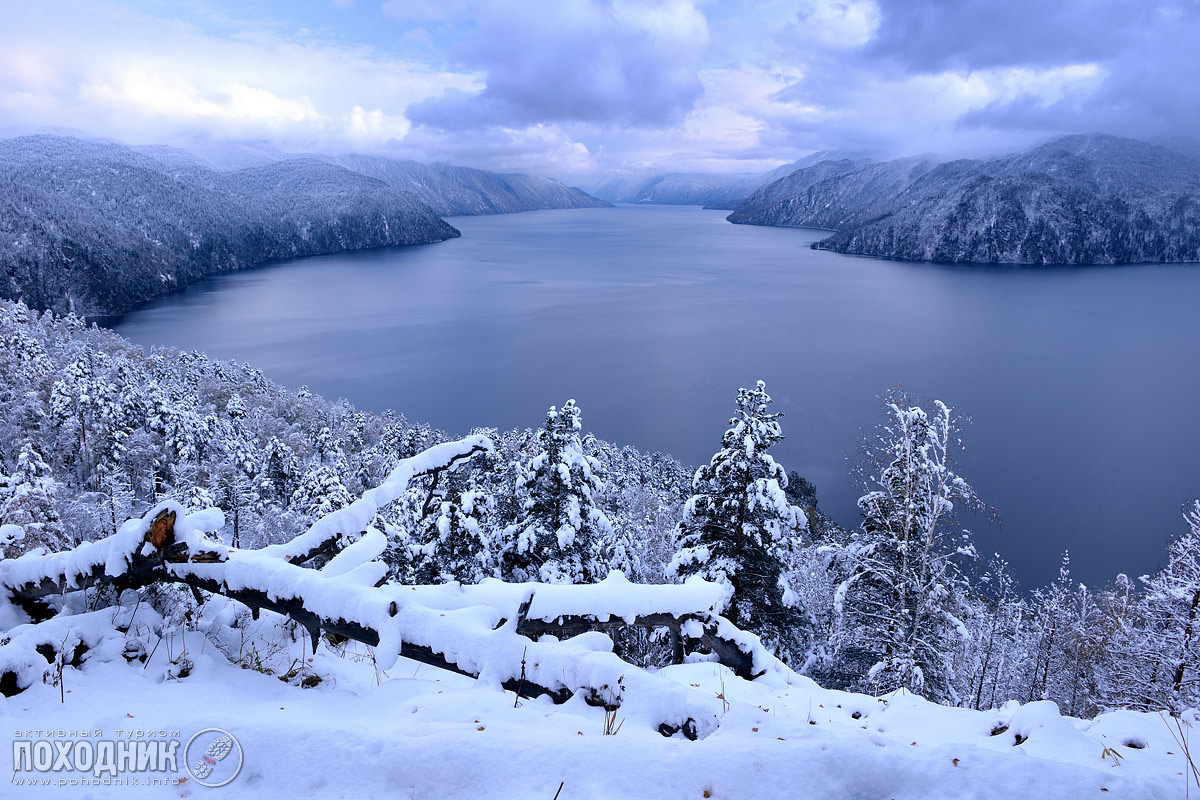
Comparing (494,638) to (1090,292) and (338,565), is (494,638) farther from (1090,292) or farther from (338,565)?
(1090,292)

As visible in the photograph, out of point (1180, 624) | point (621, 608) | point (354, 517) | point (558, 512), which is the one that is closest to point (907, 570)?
point (1180, 624)

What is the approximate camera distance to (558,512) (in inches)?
519

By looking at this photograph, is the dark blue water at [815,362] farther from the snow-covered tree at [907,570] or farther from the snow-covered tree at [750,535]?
the snow-covered tree at [750,535]

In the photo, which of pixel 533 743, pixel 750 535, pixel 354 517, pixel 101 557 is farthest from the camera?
pixel 750 535

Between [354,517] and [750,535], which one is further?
[750,535]

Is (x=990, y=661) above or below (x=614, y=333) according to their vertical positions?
below

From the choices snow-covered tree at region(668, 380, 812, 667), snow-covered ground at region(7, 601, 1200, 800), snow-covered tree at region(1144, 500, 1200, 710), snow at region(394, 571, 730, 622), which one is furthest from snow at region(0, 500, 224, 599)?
snow-covered tree at region(1144, 500, 1200, 710)

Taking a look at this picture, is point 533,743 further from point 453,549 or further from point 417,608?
point 453,549

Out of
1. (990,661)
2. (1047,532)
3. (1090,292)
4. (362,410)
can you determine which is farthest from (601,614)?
(1090,292)

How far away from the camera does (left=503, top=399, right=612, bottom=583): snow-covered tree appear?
1298cm

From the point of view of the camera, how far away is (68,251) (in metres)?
129

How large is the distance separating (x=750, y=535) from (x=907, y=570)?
9.52 ft

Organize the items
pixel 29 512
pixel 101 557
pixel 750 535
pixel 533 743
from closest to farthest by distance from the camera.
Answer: pixel 533 743, pixel 101 557, pixel 750 535, pixel 29 512

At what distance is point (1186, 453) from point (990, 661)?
36.1 m
